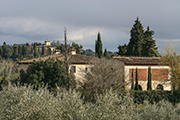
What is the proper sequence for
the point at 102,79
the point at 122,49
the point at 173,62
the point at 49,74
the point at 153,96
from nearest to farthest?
the point at 102,79, the point at 49,74, the point at 153,96, the point at 173,62, the point at 122,49

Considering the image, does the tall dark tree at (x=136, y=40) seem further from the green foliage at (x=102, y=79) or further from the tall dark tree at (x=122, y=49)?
the green foliage at (x=102, y=79)

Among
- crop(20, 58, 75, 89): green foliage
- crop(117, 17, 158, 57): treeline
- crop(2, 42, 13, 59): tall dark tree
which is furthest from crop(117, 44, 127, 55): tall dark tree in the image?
crop(2, 42, 13, 59): tall dark tree

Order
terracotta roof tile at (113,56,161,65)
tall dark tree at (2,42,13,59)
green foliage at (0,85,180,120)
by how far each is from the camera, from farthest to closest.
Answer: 1. tall dark tree at (2,42,13,59)
2. terracotta roof tile at (113,56,161,65)
3. green foliage at (0,85,180,120)

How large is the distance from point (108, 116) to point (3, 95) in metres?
7.63

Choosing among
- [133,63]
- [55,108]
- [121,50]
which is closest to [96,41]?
[121,50]

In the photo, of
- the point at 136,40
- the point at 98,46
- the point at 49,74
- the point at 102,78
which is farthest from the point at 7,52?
the point at 102,78

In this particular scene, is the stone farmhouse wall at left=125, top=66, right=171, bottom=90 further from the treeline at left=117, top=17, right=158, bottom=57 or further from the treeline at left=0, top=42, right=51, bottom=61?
the treeline at left=0, top=42, right=51, bottom=61

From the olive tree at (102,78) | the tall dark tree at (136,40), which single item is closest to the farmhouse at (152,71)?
the olive tree at (102,78)

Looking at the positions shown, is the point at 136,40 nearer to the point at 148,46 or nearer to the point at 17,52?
the point at 148,46

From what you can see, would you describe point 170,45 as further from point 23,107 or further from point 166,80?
point 23,107

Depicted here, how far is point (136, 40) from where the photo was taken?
46.2 meters

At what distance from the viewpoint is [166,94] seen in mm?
26672

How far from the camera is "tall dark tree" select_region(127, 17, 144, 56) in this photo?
1792 inches

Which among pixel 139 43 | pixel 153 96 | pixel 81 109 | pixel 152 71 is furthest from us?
pixel 139 43
